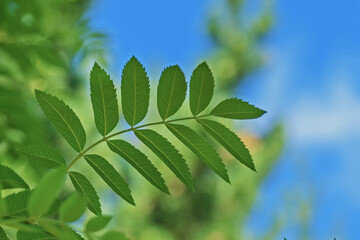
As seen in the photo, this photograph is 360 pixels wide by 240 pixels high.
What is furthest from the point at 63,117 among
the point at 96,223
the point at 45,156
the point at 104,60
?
the point at 104,60

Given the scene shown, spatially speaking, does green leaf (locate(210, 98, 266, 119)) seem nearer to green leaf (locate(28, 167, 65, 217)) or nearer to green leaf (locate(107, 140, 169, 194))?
green leaf (locate(107, 140, 169, 194))

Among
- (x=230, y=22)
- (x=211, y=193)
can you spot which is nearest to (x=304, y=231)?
(x=211, y=193)

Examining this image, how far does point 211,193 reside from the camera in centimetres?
766

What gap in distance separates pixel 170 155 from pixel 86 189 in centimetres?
9

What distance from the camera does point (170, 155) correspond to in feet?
1.65

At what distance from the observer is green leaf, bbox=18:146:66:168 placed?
49cm

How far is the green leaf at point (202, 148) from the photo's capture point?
1.63 feet

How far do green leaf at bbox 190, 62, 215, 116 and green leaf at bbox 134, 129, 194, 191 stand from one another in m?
A: 0.06

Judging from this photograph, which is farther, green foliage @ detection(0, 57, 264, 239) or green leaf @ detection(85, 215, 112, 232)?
green foliage @ detection(0, 57, 264, 239)

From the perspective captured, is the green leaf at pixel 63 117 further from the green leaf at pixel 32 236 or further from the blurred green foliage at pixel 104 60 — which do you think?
the blurred green foliage at pixel 104 60

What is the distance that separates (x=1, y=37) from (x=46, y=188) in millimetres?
862

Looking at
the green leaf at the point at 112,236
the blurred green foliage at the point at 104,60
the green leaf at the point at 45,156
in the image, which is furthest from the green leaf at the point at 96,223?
the blurred green foliage at the point at 104,60

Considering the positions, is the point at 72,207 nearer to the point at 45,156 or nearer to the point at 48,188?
the point at 48,188

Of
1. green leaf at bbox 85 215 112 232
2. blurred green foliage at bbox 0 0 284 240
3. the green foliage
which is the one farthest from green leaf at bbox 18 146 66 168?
blurred green foliage at bbox 0 0 284 240
